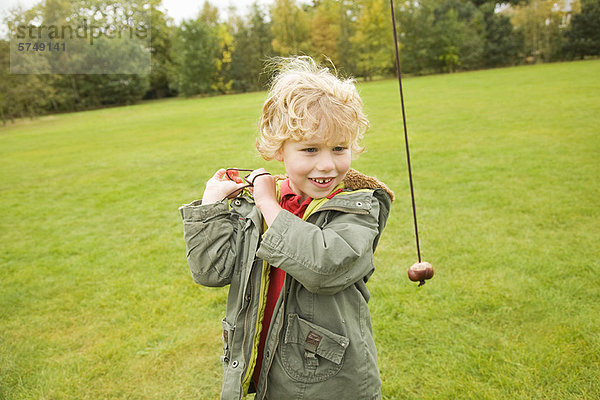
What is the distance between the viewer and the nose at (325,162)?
1.28 meters

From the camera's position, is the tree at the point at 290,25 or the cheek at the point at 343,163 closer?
the cheek at the point at 343,163

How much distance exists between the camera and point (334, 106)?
1296 millimetres

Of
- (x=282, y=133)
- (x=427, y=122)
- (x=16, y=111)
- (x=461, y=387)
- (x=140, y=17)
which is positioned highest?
(x=140, y=17)

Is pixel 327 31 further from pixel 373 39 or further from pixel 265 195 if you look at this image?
pixel 265 195

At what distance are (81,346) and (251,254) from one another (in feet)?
8.22

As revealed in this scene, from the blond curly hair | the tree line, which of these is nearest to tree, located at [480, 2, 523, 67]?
the tree line

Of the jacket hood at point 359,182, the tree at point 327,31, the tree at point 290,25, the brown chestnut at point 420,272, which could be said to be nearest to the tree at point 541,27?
the tree at point 327,31

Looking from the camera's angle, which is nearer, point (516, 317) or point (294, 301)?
point (294, 301)

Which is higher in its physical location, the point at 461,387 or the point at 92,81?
the point at 92,81

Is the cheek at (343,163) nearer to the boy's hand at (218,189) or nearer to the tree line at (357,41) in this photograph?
the boy's hand at (218,189)

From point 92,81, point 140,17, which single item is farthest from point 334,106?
point 140,17

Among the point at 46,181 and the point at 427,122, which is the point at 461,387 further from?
the point at 427,122

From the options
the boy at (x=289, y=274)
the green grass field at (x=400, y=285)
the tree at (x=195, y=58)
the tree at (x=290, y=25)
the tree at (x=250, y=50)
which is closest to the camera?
the boy at (x=289, y=274)

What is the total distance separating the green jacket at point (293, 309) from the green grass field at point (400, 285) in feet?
4.38
